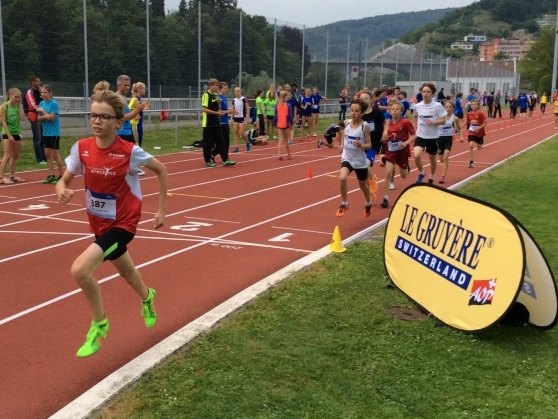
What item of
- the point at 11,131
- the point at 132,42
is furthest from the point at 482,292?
the point at 132,42

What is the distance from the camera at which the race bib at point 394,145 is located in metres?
12.1

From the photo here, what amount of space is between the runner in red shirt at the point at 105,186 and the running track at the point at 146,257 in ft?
1.56

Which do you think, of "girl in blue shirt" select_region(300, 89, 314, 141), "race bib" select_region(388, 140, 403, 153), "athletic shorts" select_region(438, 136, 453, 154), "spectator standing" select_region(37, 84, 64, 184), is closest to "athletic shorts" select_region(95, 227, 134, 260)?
"race bib" select_region(388, 140, 403, 153)

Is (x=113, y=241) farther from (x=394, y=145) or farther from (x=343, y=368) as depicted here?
(x=394, y=145)

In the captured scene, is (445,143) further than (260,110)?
No

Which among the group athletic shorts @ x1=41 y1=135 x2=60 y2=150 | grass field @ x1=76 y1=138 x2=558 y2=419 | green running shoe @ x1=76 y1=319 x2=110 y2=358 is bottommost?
grass field @ x1=76 y1=138 x2=558 y2=419

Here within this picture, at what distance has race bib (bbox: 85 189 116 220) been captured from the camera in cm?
493

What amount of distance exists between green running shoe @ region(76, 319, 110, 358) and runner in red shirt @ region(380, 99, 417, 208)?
7.72 m

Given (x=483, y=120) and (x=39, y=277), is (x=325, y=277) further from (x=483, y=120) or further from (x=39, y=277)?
(x=483, y=120)

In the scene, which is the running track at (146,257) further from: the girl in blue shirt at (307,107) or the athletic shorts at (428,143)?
the girl in blue shirt at (307,107)

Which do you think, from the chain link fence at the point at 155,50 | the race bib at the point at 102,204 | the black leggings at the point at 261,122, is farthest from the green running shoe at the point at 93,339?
the black leggings at the point at 261,122

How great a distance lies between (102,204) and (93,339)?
36.9 inches

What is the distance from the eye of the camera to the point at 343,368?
4797 millimetres

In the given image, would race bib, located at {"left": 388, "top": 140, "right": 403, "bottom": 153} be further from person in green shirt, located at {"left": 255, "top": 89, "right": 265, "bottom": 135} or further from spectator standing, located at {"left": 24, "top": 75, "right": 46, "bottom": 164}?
person in green shirt, located at {"left": 255, "top": 89, "right": 265, "bottom": 135}
